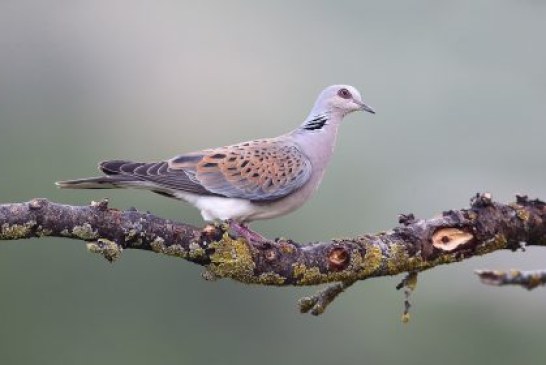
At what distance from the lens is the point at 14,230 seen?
15.2ft

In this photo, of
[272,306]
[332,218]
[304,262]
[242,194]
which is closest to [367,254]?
[304,262]

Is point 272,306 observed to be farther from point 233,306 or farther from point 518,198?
point 518,198

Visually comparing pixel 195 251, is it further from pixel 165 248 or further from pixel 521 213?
pixel 521 213

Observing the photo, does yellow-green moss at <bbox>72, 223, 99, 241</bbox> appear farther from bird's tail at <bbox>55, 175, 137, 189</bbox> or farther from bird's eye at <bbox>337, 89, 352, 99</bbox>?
bird's eye at <bbox>337, 89, 352, 99</bbox>

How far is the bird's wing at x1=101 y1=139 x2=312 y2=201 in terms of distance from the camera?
6.20 m

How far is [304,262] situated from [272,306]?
2847cm

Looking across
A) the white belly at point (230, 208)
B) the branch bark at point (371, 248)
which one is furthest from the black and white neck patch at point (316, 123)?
the branch bark at point (371, 248)

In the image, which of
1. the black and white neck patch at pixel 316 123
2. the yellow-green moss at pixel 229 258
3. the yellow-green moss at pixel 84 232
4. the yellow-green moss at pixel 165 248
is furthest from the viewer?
the black and white neck patch at pixel 316 123

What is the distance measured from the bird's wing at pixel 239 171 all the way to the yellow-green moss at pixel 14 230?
1.40 meters

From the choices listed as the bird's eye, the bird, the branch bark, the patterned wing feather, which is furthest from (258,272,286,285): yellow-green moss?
the bird's eye

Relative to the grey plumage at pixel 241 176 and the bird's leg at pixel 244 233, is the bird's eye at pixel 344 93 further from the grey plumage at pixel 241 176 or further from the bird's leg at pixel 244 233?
the bird's leg at pixel 244 233

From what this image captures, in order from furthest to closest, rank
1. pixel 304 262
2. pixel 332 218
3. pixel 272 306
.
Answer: pixel 272 306
pixel 332 218
pixel 304 262

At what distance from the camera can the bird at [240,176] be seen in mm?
6070

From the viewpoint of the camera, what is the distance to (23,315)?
118 feet
